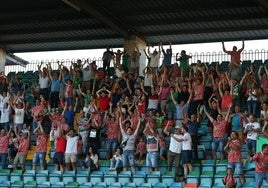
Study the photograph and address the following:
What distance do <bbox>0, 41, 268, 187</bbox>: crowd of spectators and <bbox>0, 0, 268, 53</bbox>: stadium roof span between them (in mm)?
3988

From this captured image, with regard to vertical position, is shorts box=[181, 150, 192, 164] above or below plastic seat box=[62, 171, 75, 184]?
above

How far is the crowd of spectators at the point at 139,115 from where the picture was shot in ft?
64.8

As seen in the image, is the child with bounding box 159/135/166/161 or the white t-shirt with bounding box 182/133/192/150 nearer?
the white t-shirt with bounding box 182/133/192/150

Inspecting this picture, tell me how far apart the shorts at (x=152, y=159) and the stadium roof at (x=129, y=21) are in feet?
30.1

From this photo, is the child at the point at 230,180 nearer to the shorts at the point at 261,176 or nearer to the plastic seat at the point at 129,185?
the shorts at the point at 261,176

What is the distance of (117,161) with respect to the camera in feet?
67.8

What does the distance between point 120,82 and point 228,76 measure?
435 cm

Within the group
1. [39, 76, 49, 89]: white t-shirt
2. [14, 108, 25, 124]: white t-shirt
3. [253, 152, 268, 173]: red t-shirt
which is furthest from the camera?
[39, 76, 49, 89]: white t-shirt

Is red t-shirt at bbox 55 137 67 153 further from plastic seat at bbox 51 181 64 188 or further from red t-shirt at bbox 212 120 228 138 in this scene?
red t-shirt at bbox 212 120 228 138

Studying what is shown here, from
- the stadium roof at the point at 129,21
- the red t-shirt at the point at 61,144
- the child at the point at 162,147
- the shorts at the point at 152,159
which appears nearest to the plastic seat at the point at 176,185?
the shorts at the point at 152,159

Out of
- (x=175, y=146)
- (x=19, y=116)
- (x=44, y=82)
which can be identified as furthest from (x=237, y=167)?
(x=44, y=82)

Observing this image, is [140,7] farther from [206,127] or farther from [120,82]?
[206,127]

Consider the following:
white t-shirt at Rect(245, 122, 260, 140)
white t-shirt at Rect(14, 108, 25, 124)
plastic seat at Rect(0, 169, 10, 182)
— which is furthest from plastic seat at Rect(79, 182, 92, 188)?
white t-shirt at Rect(245, 122, 260, 140)

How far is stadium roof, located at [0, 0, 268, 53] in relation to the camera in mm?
28484
